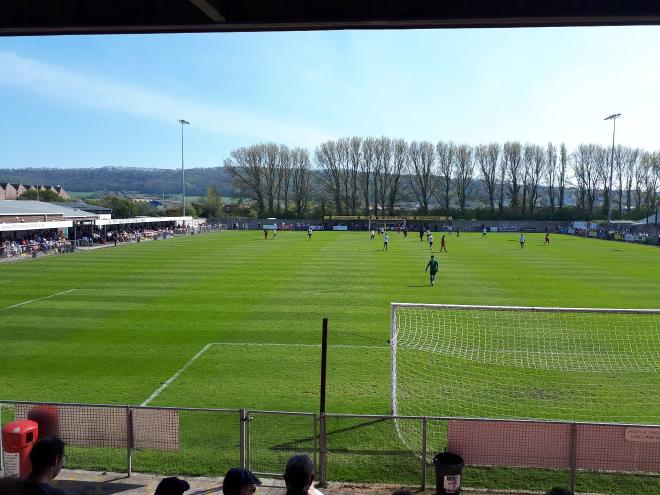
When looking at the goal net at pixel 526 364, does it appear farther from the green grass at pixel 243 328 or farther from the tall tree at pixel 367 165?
the tall tree at pixel 367 165

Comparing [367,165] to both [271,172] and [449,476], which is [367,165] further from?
[449,476]

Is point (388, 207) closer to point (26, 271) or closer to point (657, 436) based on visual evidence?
point (26, 271)

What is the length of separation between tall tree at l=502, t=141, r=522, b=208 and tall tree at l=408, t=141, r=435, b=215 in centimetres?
1611

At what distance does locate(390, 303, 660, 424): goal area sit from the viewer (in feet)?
35.1

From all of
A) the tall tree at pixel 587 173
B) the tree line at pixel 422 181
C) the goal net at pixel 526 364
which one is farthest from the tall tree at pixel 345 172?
the goal net at pixel 526 364

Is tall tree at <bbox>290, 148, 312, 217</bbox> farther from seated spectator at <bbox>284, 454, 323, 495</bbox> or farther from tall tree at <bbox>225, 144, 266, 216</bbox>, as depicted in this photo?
seated spectator at <bbox>284, 454, 323, 495</bbox>

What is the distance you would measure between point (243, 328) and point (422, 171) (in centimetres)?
10550

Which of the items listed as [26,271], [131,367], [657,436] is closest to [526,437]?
[657,436]

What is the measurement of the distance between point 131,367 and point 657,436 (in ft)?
36.8

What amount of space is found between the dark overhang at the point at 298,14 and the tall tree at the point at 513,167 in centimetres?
11415

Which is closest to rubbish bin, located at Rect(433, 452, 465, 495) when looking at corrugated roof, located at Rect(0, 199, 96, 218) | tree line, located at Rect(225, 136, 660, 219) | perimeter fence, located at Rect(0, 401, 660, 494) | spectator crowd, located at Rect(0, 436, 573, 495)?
perimeter fence, located at Rect(0, 401, 660, 494)

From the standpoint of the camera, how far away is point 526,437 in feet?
24.5

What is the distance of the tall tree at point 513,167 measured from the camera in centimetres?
11488

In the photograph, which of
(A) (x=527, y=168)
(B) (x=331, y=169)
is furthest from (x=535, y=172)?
(B) (x=331, y=169)
